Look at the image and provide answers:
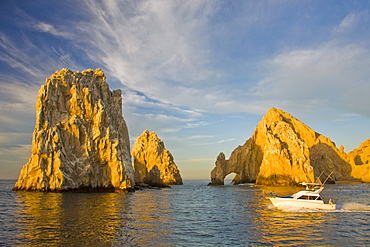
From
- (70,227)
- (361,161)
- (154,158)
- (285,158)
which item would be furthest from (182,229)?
(361,161)

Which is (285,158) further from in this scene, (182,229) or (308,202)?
(182,229)

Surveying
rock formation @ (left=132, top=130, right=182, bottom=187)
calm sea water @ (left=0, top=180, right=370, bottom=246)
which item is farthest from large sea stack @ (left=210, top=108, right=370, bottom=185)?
calm sea water @ (left=0, top=180, right=370, bottom=246)

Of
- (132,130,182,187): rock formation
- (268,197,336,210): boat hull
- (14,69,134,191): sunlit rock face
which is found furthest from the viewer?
(132,130,182,187): rock formation

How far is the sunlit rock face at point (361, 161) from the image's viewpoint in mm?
134125

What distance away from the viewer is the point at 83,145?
A: 6506cm

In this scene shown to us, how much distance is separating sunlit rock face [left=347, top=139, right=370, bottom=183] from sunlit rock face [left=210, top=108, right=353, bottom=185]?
3036 mm

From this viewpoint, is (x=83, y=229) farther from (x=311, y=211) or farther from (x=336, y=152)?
(x=336, y=152)

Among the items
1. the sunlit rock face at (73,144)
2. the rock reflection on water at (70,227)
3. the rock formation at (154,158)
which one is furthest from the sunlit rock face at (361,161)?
the rock reflection on water at (70,227)

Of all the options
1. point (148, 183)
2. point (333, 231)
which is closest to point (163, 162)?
point (148, 183)

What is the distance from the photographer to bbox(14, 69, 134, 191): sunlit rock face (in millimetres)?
58031

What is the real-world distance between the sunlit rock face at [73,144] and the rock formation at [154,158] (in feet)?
213

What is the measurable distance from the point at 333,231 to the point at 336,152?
470ft

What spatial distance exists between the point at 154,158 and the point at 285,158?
63927 millimetres

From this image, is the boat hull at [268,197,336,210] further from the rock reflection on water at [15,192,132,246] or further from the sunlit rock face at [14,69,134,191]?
the sunlit rock face at [14,69,134,191]
